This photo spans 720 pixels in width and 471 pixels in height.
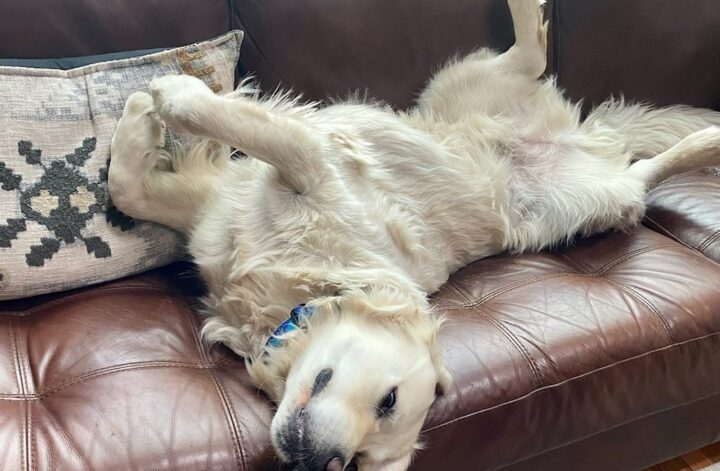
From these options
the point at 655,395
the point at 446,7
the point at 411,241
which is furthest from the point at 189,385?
the point at 446,7

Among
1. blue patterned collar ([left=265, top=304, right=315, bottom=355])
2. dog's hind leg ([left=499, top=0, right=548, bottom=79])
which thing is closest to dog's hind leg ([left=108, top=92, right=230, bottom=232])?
blue patterned collar ([left=265, top=304, right=315, bottom=355])

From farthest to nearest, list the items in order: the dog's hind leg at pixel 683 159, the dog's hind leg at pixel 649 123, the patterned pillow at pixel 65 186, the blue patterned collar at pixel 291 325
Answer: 1. the dog's hind leg at pixel 649 123
2. the dog's hind leg at pixel 683 159
3. the patterned pillow at pixel 65 186
4. the blue patterned collar at pixel 291 325

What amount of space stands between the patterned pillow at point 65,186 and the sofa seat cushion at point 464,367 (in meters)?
0.08

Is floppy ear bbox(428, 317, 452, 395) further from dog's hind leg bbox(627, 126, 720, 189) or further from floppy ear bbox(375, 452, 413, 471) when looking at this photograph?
dog's hind leg bbox(627, 126, 720, 189)

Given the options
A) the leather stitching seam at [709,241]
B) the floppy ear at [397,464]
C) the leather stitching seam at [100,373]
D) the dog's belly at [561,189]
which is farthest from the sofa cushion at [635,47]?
the leather stitching seam at [100,373]

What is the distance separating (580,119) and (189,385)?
181cm

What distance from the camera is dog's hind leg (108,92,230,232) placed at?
1.81 metres

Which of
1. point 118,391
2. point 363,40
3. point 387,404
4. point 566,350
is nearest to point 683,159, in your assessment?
point 566,350

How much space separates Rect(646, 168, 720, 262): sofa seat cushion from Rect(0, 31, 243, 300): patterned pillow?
157cm

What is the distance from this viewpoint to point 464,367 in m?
1.69

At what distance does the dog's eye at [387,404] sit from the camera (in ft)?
4.78

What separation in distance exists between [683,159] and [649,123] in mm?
309

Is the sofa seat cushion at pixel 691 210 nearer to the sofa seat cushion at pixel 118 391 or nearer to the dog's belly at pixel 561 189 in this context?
the dog's belly at pixel 561 189

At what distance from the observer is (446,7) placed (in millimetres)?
2406
